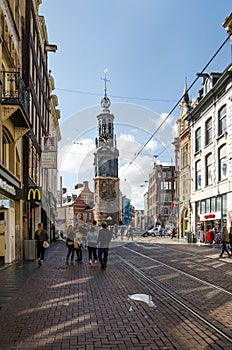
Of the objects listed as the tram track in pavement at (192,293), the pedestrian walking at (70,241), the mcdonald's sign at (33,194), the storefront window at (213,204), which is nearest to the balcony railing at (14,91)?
the mcdonald's sign at (33,194)

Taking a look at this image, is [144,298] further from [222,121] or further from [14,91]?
[222,121]

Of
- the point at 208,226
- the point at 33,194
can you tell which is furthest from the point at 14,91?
the point at 208,226

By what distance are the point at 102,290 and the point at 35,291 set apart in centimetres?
174

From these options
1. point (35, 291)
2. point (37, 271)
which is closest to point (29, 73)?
point (37, 271)

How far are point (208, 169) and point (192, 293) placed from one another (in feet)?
93.2

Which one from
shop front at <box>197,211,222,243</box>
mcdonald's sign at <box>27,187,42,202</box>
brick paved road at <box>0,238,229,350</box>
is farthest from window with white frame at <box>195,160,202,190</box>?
brick paved road at <box>0,238,229,350</box>

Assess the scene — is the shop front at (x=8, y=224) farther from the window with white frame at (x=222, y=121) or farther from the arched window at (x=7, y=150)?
the window with white frame at (x=222, y=121)

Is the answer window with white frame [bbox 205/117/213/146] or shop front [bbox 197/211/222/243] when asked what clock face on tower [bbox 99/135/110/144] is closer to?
shop front [bbox 197/211/222/243]

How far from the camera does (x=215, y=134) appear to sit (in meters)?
36.3

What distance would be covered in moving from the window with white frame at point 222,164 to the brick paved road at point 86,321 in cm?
2275

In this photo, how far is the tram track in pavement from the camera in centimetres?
789

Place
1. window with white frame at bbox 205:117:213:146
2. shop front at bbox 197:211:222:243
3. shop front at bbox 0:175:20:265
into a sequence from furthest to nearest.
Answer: window with white frame at bbox 205:117:213:146
shop front at bbox 197:211:222:243
shop front at bbox 0:175:20:265

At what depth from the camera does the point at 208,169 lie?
38781mm

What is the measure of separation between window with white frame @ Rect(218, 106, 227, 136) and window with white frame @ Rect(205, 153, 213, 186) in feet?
10.1
